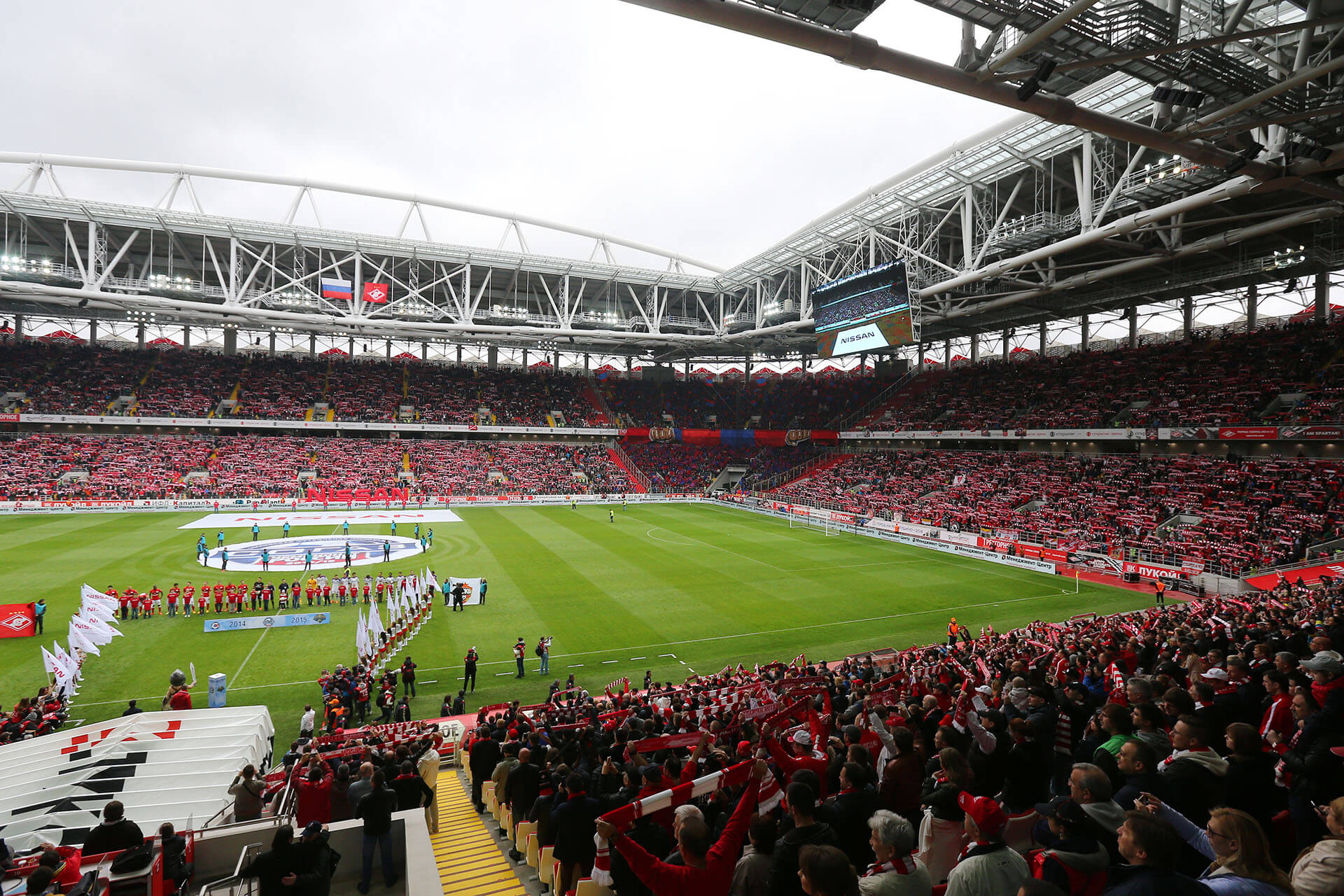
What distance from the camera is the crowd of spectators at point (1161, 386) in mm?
36156

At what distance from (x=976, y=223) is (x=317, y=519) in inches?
1755

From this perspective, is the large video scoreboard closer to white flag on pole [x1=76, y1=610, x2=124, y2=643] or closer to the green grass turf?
the green grass turf

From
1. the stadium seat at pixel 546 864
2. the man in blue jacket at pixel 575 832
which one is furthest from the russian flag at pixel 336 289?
the man in blue jacket at pixel 575 832

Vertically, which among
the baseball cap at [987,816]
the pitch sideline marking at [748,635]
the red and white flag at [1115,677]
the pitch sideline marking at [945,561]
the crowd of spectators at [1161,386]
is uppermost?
the crowd of spectators at [1161,386]

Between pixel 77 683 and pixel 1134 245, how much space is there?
134 ft

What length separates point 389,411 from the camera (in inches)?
2502

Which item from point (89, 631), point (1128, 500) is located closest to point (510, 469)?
point (89, 631)

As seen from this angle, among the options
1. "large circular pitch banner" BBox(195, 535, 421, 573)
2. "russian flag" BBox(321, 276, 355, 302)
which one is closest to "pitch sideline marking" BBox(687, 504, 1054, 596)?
"large circular pitch banner" BBox(195, 535, 421, 573)

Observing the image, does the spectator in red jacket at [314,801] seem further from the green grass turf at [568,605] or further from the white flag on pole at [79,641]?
the white flag on pole at [79,641]

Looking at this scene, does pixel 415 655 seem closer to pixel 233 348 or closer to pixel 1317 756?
pixel 1317 756

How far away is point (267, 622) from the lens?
2081 cm

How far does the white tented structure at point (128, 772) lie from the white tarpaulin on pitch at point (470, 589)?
13.1 meters

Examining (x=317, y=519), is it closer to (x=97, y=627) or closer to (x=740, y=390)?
(x=97, y=627)

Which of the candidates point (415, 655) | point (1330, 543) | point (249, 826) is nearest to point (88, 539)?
point (415, 655)
